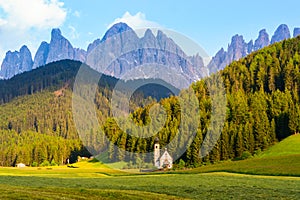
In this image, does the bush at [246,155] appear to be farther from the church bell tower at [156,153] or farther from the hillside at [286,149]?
the church bell tower at [156,153]

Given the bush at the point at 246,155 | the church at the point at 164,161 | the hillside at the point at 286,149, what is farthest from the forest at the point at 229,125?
the hillside at the point at 286,149

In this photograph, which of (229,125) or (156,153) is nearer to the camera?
(156,153)

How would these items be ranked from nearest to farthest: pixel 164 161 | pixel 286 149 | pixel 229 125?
1. pixel 286 149
2. pixel 164 161
3. pixel 229 125

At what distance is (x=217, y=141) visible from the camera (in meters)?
118

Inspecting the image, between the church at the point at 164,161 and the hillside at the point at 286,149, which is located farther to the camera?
the church at the point at 164,161

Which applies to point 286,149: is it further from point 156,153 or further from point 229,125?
point 156,153

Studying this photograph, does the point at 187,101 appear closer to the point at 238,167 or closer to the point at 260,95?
the point at 260,95

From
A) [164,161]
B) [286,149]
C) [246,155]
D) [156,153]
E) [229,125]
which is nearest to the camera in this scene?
[286,149]

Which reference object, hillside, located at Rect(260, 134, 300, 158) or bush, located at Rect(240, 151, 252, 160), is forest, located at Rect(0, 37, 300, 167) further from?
hillside, located at Rect(260, 134, 300, 158)

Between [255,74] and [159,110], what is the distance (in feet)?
189

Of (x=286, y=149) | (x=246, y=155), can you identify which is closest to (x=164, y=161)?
(x=246, y=155)

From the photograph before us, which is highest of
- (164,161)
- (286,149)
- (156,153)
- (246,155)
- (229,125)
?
(229,125)

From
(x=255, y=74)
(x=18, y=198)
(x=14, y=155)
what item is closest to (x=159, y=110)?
(x=255, y=74)

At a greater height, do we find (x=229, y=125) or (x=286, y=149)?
(x=229, y=125)
